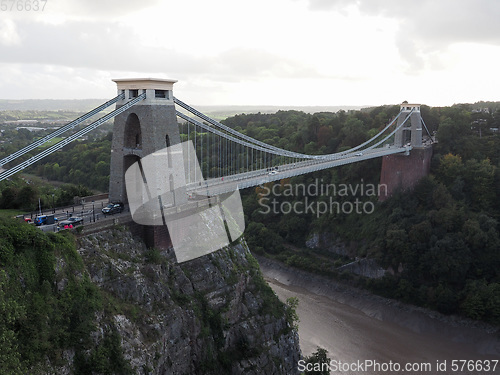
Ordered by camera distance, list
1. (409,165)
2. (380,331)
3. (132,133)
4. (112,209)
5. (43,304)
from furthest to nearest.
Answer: (409,165)
(380,331)
(132,133)
(112,209)
(43,304)

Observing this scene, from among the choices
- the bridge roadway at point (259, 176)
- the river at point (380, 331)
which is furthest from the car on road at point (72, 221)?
the river at point (380, 331)

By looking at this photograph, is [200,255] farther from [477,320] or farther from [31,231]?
[477,320]

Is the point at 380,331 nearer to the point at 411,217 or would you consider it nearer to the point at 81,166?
the point at 411,217

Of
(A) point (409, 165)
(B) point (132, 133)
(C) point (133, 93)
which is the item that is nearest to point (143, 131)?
(B) point (132, 133)

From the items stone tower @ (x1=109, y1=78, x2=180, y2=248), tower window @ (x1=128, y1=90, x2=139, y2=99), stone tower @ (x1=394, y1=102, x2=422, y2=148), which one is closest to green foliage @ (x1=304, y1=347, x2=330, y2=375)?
stone tower @ (x1=109, y1=78, x2=180, y2=248)

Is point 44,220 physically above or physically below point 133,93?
below

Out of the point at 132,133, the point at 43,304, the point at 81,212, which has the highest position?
the point at 132,133

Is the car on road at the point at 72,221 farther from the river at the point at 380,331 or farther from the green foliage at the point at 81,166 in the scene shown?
the green foliage at the point at 81,166
